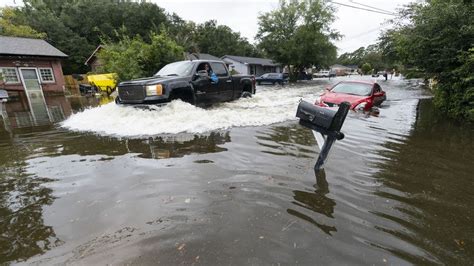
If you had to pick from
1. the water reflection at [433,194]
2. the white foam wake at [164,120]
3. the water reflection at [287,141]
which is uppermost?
the white foam wake at [164,120]

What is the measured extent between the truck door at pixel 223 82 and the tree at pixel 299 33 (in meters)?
32.2

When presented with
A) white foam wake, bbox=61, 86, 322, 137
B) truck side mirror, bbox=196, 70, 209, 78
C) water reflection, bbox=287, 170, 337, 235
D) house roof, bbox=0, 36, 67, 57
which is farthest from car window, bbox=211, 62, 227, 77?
house roof, bbox=0, 36, 67, 57

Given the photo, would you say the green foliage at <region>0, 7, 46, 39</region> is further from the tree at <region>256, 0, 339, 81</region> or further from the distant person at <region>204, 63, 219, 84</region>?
the distant person at <region>204, 63, 219, 84</region>

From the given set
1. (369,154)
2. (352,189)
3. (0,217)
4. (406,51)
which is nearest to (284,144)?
(369,154)

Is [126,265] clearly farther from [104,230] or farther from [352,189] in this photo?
[352,189]

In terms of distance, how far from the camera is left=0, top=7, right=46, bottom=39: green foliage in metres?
33.2

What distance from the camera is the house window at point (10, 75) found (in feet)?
71.6

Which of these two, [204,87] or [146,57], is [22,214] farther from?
[146,57]

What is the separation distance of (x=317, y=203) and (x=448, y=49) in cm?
830

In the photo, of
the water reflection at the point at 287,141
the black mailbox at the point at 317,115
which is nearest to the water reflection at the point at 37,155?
the water reflection at the point at 287,141

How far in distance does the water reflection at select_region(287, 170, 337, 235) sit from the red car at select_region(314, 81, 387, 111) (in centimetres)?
628

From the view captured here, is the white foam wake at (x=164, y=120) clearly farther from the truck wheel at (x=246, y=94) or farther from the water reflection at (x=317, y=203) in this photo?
the water reflection at (x=317, y=203)

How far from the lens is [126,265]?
2.60m

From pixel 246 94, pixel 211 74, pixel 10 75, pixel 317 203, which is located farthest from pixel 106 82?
pixel 317 203
